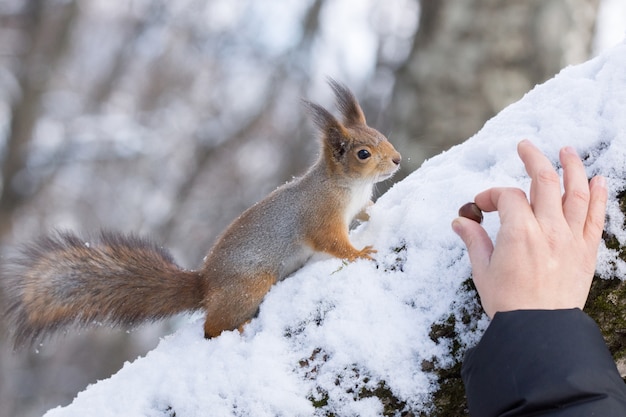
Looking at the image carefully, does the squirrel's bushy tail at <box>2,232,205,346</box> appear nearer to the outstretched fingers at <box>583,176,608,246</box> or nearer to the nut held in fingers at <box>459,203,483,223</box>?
the nut held in fingers at <box>459,203,483,223</box>

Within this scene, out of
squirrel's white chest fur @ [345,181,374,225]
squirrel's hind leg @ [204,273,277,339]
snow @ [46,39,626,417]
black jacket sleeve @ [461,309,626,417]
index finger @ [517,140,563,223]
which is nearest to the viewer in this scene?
black jacket sleeve @ [461,309,626,417]

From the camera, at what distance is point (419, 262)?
1.16 m

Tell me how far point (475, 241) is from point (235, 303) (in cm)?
63

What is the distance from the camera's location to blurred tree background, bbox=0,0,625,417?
299cm

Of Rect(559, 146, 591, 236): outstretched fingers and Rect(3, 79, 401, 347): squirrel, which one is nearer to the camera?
Rect(559, 146, 591, 236): outstretched fingers

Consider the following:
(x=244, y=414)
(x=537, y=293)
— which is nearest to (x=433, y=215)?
(x=537, y=293)

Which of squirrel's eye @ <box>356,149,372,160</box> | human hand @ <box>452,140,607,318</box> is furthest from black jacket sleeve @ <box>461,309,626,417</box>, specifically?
squirrel's eye @ <box>356,149,372,160</box>

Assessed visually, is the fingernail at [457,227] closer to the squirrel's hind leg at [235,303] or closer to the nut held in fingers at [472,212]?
the nut held in fingers at [472,212]

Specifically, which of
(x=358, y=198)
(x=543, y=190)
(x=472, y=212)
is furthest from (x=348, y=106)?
(x=543, y=190)

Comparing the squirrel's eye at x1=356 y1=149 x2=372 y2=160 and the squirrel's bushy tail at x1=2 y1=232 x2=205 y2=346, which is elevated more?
the squirrel's eye at x1=356 y1=149 x2=372 y2=160

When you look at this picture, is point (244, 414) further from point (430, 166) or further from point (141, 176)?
point (141, 176)

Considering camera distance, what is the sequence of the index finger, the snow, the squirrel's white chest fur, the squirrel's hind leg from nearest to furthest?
1. the index finger
2. the snow
3. the squirrel's hind leg
4. the squirrel's white chest fur

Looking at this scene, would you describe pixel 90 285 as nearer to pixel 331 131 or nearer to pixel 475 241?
pixel 331 131

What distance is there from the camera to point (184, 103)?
8.93 m
